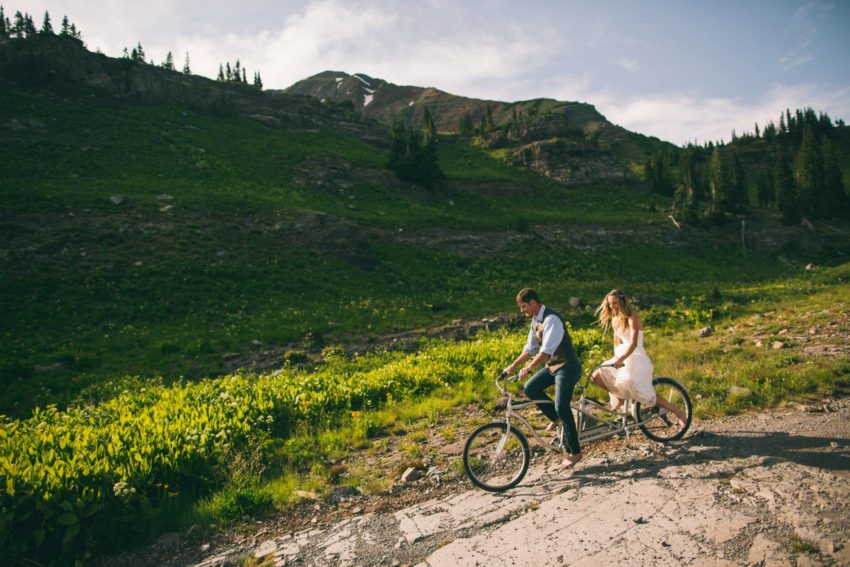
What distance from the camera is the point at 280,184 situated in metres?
50.3

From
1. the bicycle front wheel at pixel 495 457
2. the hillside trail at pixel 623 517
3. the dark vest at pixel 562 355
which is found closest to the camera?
the hillside trail at pixel 623 517

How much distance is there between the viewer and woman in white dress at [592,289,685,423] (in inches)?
300

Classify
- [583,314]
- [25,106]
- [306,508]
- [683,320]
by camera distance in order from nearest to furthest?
1. [306,508]
2. [683,320]
3. [583,314]
4. [25,106]

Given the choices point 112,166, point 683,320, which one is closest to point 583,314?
point 683,320

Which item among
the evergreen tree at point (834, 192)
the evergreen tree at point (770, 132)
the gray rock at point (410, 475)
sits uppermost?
the evergreen tree at point (770, 132)

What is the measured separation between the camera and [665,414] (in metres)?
8.09

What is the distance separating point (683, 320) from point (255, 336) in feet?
72.9

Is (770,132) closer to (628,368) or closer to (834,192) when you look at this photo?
(834,192)

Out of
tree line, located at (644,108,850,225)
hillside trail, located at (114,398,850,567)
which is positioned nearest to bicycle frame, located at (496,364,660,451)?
hillside trail, located at (114,398,850,567)

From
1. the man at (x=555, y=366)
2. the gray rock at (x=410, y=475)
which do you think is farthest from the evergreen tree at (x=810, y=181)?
the gray rock at (x=410, y=475)

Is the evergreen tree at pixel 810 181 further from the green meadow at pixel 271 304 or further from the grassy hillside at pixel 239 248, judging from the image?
the grassy hillside at pixel 239 248

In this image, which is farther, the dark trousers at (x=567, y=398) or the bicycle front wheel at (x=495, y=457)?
the dark trousers at (x=567, y=398)

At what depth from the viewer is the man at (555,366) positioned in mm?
7289

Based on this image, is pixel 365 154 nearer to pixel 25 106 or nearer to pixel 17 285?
pixel 25 106
